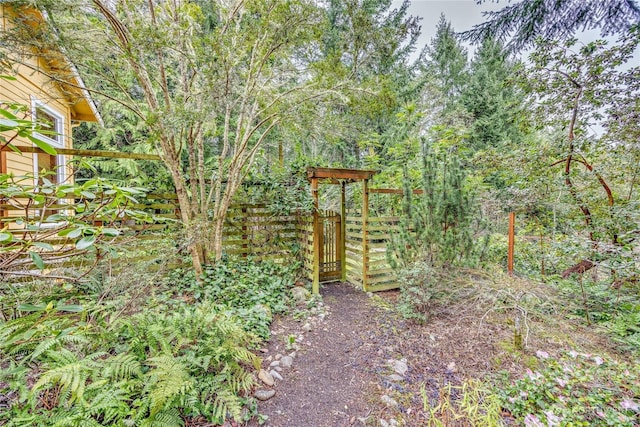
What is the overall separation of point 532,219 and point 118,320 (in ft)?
21.2

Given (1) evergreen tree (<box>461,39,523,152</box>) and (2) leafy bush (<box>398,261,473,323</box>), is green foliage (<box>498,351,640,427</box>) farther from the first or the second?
(1) evergreen tree (<box>461,39,523,152</box>)

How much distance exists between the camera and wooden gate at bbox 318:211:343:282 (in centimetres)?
522

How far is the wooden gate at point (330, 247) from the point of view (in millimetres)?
5219

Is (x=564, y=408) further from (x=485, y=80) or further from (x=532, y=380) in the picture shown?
(x=485, y=80)

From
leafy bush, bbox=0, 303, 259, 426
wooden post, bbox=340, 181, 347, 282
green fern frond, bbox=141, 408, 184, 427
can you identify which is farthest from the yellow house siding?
wooden post, bbox=340, 181, 347, 282

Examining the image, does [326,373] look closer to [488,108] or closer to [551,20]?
[551,20]

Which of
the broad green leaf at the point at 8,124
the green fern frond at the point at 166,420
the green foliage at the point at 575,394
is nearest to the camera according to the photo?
the broad green leaf at the point at 8,124

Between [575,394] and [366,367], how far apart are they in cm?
159

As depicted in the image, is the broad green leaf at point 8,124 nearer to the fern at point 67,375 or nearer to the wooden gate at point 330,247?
the fern at point 67,375

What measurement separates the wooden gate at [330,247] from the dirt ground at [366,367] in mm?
1403

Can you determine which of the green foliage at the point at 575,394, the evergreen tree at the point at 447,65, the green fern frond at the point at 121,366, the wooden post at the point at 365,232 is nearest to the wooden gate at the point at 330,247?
the wooden post at the point at 365,232

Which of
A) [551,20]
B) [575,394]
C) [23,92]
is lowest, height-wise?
[575,394]

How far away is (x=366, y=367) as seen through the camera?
275 cm

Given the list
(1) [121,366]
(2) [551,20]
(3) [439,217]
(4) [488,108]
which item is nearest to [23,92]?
(1) [121,366]
